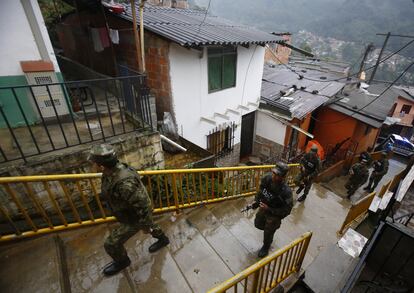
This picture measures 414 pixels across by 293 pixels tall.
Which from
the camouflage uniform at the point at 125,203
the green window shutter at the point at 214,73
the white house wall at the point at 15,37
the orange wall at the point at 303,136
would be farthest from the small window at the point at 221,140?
the camouflage uniform at the point at 125,203

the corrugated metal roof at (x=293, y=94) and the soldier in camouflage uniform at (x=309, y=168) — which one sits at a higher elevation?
the corrugated metal roof at (x=293, y=94)

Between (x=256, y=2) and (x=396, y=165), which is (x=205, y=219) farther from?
(x=256, y=2)

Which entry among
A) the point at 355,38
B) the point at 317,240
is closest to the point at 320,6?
the point at 355,38

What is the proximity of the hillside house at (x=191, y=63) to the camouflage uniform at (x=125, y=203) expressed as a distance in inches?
161

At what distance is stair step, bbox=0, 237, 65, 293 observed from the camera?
8.92ft

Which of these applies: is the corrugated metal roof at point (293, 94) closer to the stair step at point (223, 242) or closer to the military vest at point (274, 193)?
the military vest at point (274, 193)

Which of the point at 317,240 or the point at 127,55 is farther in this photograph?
the point at 127,55

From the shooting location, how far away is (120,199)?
8.81 feet

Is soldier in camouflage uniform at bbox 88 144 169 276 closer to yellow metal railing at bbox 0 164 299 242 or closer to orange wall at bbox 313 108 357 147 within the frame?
yellow metal railing at bbox 0 164 299 242

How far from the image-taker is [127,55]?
7.31 metres

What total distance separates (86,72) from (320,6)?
8118 cm

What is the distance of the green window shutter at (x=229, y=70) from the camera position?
8.07 meters

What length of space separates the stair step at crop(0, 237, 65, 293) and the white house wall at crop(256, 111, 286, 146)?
964cm

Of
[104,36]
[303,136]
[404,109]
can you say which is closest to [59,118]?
[104,36]
